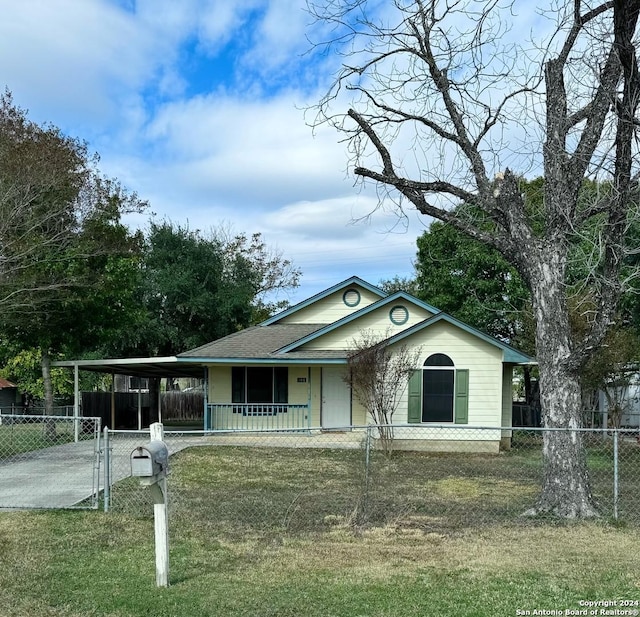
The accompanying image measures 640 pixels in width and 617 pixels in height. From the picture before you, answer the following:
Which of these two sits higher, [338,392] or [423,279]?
[423,279]

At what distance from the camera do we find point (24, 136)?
66.8 feet

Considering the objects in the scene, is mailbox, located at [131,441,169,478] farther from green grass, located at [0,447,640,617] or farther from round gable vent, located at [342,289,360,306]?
round gable vent, located at [342,289,360,306]

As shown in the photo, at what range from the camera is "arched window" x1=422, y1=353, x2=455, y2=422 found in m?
18.9

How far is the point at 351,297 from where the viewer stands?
23031 millimetres

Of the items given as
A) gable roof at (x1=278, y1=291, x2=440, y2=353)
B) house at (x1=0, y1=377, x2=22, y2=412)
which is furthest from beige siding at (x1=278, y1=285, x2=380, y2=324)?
house at (x1=0, y1=377, x2=22, y2=412)

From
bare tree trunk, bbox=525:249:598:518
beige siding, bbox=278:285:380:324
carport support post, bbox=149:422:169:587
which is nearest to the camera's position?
carport support post, bbox=149:422:169:587

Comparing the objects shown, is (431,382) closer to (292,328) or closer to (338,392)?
(338,392)

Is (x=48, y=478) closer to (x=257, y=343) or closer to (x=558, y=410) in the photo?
(x=558, y=410)

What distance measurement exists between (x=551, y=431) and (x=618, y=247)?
92.9 inches

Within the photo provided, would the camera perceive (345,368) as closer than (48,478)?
No

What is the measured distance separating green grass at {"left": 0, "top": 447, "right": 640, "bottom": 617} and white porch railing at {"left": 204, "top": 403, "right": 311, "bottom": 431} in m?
9.68

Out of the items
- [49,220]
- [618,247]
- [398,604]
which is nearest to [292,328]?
[49,220]

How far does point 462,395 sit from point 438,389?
650mm

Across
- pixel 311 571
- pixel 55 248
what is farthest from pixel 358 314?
pixel 311 571
